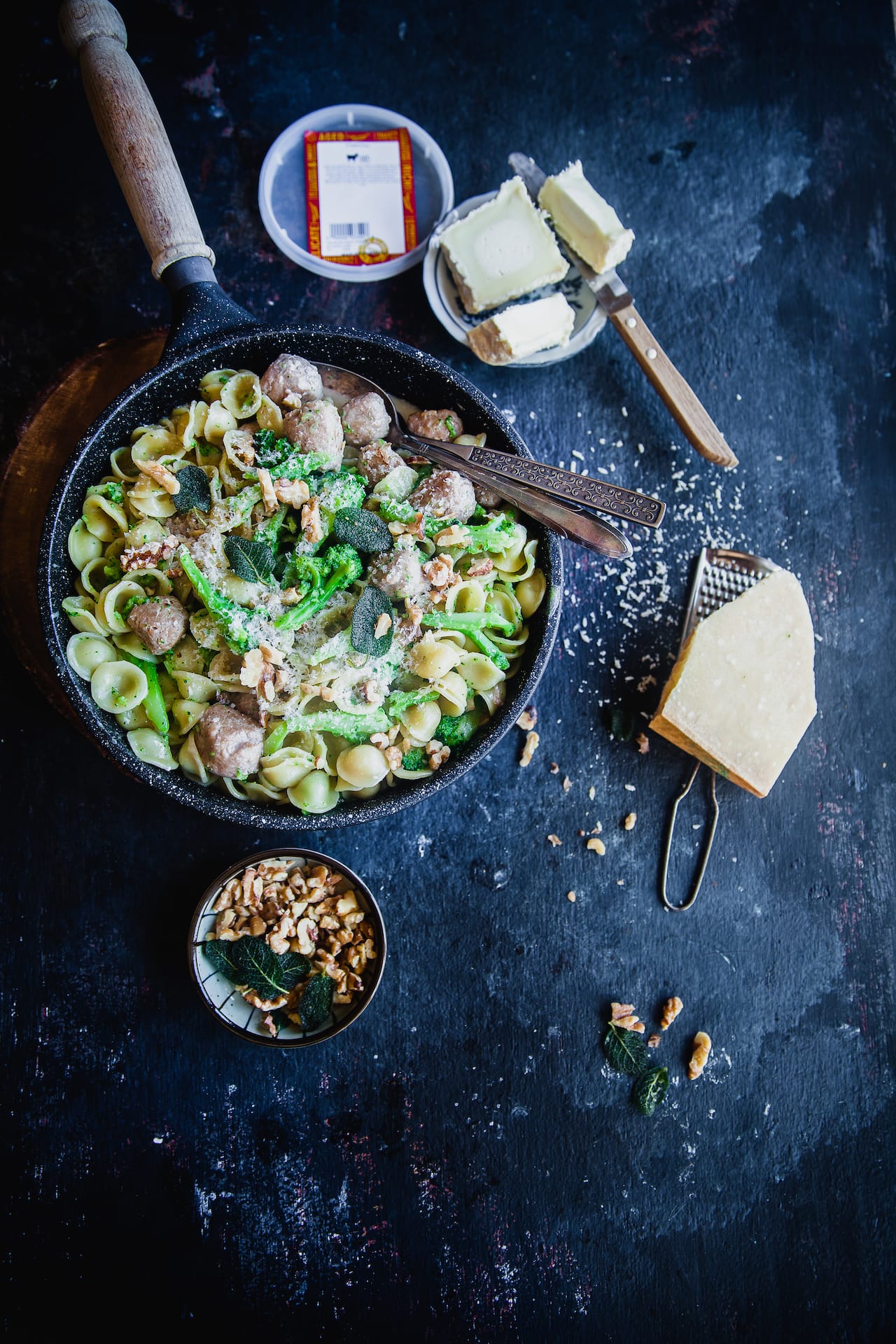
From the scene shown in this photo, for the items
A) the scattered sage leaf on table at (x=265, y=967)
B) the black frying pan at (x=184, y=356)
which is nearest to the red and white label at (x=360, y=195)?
the black frying pan at (x=184, y=356)

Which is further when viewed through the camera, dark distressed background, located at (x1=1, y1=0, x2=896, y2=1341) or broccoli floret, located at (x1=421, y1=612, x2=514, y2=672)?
dark distressed background, located at (x1=1, y1=0, x2=896, y2=1341)

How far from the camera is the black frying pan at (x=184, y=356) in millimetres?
2734

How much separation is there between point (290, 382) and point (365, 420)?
27cm

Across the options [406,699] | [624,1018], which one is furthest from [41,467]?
[624,1018]

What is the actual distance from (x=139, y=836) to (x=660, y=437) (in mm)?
2623

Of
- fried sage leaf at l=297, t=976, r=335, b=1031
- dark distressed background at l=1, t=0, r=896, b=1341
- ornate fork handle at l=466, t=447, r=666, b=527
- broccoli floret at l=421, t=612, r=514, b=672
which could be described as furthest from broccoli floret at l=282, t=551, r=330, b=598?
A: fried sage leaf at l=297, t=976, r=335, b=1031

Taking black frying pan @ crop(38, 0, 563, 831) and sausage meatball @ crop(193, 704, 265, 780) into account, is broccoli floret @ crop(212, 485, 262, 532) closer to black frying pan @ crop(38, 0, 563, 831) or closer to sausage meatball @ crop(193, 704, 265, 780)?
black frying pan @ crop(38, 0, 563, 831)

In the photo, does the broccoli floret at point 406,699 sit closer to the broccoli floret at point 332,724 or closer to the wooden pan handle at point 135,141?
the broccoli floret at point 332,724

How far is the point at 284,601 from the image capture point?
2.73 metres

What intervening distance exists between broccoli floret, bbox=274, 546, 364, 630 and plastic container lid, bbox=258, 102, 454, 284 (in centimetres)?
144

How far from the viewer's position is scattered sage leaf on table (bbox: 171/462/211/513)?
9.12 feet

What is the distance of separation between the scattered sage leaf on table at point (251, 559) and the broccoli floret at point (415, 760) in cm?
73

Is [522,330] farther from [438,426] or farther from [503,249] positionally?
[438,426]

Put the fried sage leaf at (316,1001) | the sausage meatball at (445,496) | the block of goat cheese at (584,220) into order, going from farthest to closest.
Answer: the block of goat cheese at (584,220) → the fried sage leaf at (316,1001) → the sausage meatball at (445,496)
